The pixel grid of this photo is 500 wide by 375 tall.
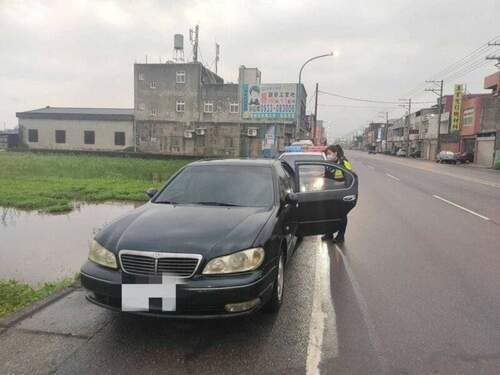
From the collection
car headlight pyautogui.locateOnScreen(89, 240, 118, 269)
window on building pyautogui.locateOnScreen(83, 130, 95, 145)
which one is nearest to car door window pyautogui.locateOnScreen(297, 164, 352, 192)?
car headlight pyautogui.locateOnScreen(89, 240, 118, 269)

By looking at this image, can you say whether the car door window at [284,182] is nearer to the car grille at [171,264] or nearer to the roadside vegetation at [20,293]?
the car grille at [171,264]

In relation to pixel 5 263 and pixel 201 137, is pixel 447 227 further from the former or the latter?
pixel 201 137

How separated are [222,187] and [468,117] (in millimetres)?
52998

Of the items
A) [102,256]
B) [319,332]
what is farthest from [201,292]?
[319,332]

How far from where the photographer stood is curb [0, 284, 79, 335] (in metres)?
3.75

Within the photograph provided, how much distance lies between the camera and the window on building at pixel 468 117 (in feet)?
158

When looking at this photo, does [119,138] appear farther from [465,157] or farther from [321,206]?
[321,206]

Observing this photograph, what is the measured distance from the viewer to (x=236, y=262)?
3.39 m

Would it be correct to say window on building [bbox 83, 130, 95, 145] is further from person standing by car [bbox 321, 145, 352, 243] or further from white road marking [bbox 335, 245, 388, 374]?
white road marking [bbox 335, 245, 388, 374]

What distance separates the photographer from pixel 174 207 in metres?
4.39

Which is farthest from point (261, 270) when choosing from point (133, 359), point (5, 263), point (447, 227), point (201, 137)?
point (201, 137)

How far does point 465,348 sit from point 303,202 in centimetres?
281

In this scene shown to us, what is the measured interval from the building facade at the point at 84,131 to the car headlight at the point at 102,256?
141 ft

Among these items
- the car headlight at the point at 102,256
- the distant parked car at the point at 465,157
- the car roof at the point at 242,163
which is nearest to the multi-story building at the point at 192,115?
the distant parked car at the point at 465,157
